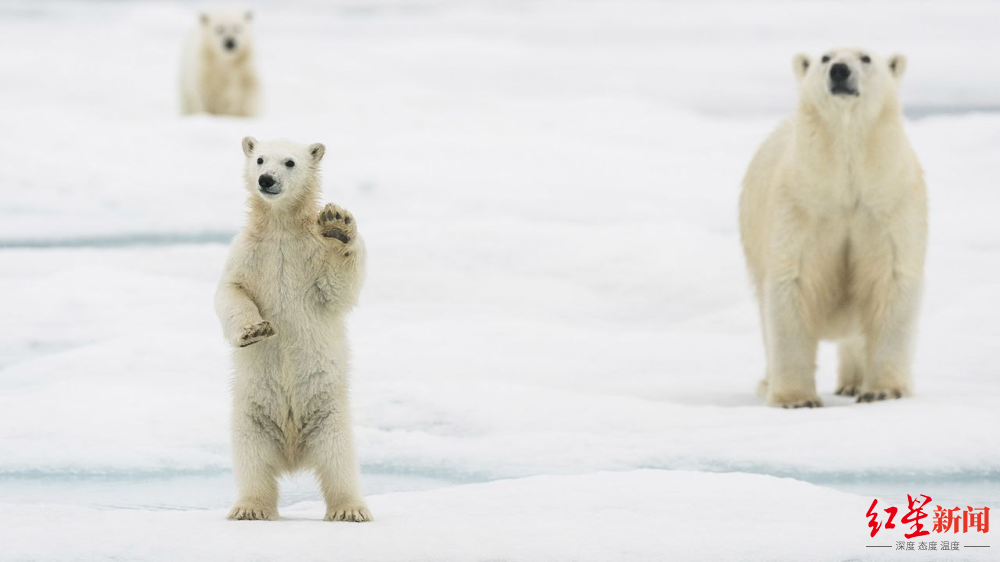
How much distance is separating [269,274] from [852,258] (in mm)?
2508

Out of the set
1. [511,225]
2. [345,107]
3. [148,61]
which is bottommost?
[511,225]

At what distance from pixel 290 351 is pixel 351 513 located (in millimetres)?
418

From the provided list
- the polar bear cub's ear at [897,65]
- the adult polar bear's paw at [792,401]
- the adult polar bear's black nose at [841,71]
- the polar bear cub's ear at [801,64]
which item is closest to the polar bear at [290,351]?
the adult polar bear's paw at [792,401]

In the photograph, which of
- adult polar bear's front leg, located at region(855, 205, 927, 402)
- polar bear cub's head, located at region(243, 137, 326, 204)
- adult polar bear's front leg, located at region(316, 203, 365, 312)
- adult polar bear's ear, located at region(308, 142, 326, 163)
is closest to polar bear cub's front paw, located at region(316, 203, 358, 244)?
adult polar bear's front leg, located at region(316, 203, 365, 312)

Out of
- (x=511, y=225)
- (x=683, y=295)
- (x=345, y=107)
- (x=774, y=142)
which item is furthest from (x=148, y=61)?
(x=774, y=142)

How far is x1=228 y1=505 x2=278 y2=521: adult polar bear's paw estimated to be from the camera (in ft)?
10.7

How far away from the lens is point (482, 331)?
19.8 feet

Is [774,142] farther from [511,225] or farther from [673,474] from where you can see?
[511,225]

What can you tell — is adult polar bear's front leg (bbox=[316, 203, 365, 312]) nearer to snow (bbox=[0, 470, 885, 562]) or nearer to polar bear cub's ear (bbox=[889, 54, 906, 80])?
snow (bbox=[0, 470, 885, 562])

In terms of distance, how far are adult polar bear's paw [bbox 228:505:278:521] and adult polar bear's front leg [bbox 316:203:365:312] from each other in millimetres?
524

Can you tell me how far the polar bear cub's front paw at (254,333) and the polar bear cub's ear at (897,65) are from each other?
2.90 metres

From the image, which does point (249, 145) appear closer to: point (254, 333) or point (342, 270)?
point (342, 270)

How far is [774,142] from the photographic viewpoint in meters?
5.53

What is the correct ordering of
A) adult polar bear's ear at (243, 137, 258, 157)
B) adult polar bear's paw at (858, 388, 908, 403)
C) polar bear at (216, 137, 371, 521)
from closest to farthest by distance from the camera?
polar bear at (216, 137, 371, 521) → adult polar bear's ear at (243, 137, 258, 157) → adult polar bear's paw at (858, 388, 908, 403)
